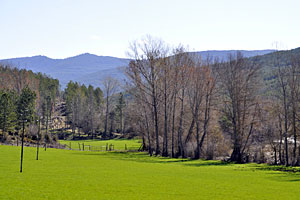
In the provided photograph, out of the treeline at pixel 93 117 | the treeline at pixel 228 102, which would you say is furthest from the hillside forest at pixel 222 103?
the treeline at pixel 93 117

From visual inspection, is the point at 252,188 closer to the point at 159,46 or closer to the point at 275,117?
the point at 275,117

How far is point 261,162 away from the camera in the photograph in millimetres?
41312

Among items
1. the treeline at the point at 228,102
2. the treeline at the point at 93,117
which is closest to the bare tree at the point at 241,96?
the treeline at the point at 228,102

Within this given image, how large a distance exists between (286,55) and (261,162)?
492 inches

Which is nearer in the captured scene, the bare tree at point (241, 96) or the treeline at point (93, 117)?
the bare tree at point (241, 96)

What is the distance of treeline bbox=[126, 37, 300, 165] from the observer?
40.9 metres

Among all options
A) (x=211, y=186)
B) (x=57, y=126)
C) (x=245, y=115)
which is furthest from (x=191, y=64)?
(x=57, y=126)

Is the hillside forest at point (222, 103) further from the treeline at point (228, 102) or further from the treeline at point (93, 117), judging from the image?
the treeline at point (93, 117)

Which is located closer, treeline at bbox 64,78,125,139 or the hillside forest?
the hillside forest

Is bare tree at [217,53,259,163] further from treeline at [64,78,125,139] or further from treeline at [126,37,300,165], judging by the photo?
treeline at [64,78,125,139]

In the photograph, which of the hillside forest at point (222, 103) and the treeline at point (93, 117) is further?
the treeline at point (93, 117)

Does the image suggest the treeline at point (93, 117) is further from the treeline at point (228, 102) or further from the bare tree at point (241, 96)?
the bare tree at point (241, 96)

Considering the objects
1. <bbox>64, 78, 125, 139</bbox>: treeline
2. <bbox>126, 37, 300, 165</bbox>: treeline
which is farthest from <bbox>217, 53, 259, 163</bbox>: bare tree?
<bbox>64, 78, 125, 139</bbox>: treeline

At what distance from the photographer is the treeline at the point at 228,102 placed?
40938 millimetres
